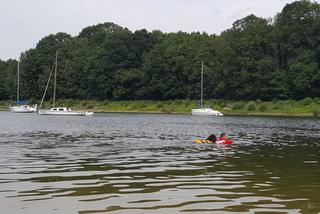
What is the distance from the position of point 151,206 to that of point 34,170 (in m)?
Answer: 9.46

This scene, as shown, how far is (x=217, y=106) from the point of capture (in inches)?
5177

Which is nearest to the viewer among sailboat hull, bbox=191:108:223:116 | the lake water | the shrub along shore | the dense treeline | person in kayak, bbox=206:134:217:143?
the lake water

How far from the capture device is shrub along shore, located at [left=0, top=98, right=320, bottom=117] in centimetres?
11769

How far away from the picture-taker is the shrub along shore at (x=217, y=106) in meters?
118

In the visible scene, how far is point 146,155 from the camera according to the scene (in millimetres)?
31297

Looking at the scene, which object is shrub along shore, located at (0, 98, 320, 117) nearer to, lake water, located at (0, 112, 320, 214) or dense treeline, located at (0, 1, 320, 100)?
dense treeline, located at (0, 1, 320, 100)

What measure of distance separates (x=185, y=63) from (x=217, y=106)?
20.3 metres

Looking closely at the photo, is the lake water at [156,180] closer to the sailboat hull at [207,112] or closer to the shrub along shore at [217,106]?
the sailboat hull at [207,112]

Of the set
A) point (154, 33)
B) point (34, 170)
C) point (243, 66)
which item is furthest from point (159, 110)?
point (34, 170)

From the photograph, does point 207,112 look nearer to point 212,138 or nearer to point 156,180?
point 212,138

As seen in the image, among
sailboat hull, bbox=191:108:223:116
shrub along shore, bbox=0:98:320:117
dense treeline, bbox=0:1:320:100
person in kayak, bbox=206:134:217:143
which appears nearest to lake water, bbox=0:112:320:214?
person in kayak, bbox=206:134:217:143

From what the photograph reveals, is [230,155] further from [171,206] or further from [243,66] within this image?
[243,66]

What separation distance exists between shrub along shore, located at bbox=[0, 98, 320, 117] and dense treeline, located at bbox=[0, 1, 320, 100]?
12.7ft

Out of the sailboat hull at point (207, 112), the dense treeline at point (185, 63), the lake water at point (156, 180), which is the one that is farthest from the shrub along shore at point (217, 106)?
the lake water at point (156, 180)
